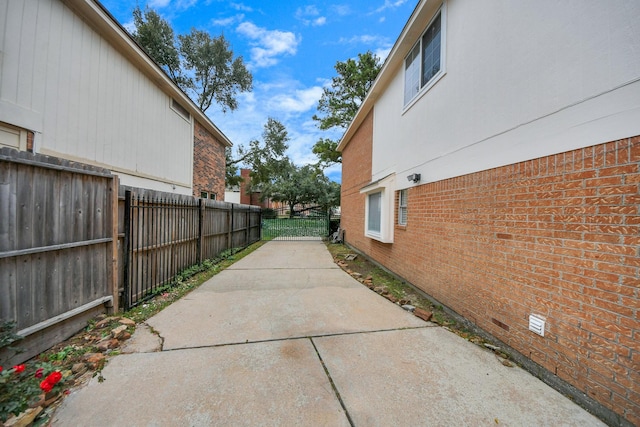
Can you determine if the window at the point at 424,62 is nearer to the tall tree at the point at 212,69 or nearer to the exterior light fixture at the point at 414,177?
the exterior light fixture at the point at 414,177

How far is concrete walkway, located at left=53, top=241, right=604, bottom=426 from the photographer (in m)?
1.74

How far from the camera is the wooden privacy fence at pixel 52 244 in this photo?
219cm

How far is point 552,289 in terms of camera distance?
2.18 metres

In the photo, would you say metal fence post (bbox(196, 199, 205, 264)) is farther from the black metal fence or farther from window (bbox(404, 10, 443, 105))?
window (bbox(404, 10, 443, 105))

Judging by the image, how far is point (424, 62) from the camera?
479 centimetres

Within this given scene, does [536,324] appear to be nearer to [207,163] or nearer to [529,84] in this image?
[529,84]

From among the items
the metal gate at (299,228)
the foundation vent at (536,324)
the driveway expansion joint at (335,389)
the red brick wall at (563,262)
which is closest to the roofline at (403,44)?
the red brick wall at (563,262)

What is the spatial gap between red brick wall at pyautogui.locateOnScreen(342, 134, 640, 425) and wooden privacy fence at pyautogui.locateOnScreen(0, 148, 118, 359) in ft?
16.5

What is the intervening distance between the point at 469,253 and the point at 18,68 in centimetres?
758

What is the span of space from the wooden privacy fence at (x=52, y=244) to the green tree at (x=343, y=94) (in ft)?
48.2

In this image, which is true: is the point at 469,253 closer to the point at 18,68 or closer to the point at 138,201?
the point at 138,201

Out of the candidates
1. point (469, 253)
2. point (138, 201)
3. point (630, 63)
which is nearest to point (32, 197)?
point (138, 201)

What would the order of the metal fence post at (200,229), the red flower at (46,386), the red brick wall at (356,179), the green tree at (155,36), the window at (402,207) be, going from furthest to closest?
the green tree at (155,36)
the red brick wall at (356,179)
the metal fence post at (200,229)
the window at (402,207)
the red flower at (46,386)

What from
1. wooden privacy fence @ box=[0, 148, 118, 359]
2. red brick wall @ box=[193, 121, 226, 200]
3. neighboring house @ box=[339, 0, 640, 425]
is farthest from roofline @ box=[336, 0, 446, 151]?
red brick wall @ box=[193, 121, 226, 200]
